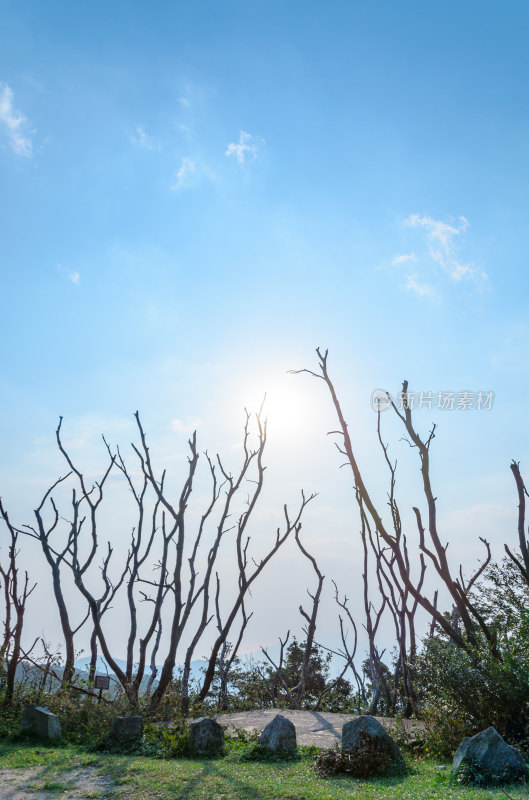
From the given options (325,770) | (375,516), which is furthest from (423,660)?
(325,770)

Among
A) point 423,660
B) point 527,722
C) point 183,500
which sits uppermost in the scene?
point 183,500

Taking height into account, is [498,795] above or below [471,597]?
below

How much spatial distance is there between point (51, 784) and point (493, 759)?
5543 mm

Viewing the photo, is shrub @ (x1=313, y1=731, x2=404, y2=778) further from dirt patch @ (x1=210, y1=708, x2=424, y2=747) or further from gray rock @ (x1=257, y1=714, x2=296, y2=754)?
dirt patch @ (x1=210, y1=708, x2=424, y2=747)

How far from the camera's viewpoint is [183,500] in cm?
1548

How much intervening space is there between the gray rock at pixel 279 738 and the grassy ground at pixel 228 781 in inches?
11.3

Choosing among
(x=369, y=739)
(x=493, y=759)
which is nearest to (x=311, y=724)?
(x=369, y=739)

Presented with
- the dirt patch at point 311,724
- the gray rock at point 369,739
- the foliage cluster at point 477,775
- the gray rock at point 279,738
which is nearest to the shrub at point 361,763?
the gray rock at point 369,739

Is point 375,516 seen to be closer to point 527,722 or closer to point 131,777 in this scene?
point 527,722

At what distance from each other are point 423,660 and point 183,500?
7478 mm

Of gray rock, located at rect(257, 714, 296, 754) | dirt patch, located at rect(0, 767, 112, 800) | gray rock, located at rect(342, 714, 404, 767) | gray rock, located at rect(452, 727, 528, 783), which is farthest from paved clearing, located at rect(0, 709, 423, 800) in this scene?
gray rock, located at rect(452, 727, 528, 783)

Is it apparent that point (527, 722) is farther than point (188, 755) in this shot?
No

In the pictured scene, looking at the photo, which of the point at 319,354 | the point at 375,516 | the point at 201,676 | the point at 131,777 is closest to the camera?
the point at 131,777

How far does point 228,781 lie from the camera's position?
7109 mm
